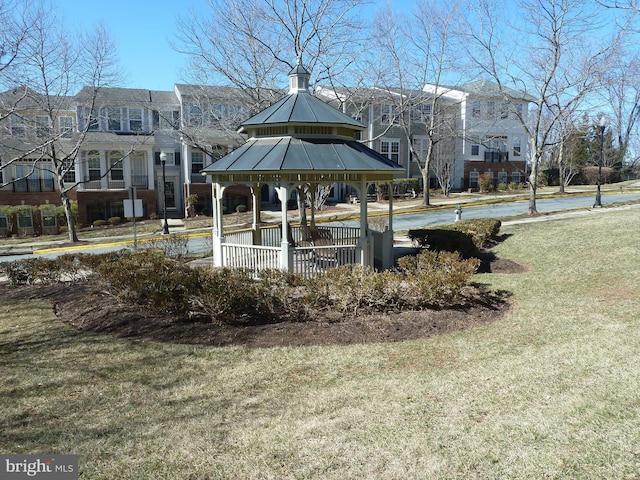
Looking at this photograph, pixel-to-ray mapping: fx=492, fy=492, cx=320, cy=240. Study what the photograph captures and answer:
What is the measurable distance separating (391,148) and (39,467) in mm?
45092

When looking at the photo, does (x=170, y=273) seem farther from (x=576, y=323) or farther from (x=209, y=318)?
(x=576, y=323)

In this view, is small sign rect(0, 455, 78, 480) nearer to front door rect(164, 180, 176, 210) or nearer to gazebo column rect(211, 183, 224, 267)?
gazebo column rect(211, 183, 224, 267)

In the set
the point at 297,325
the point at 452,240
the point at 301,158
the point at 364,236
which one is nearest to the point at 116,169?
the point at 301,158

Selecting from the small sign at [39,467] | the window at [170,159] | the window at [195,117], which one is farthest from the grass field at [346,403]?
the window at [170,159]

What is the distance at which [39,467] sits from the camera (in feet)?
16.3

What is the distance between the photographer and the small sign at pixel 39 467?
4797mm

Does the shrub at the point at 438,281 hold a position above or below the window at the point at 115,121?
below

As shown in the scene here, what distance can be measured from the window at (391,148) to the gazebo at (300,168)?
109 ft

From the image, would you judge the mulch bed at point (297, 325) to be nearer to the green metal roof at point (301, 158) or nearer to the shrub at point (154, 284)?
the shrub at point (154, 284)

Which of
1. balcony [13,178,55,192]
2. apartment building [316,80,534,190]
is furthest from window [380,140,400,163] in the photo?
balcony [13,178,55,192]

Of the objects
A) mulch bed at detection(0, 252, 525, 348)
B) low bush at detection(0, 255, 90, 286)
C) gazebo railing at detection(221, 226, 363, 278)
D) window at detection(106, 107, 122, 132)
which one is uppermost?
window at detection(106, 107, 122, 132)

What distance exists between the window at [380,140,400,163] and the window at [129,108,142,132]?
2168cm

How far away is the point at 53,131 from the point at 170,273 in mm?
18566

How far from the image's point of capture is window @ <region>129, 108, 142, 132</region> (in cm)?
3931
